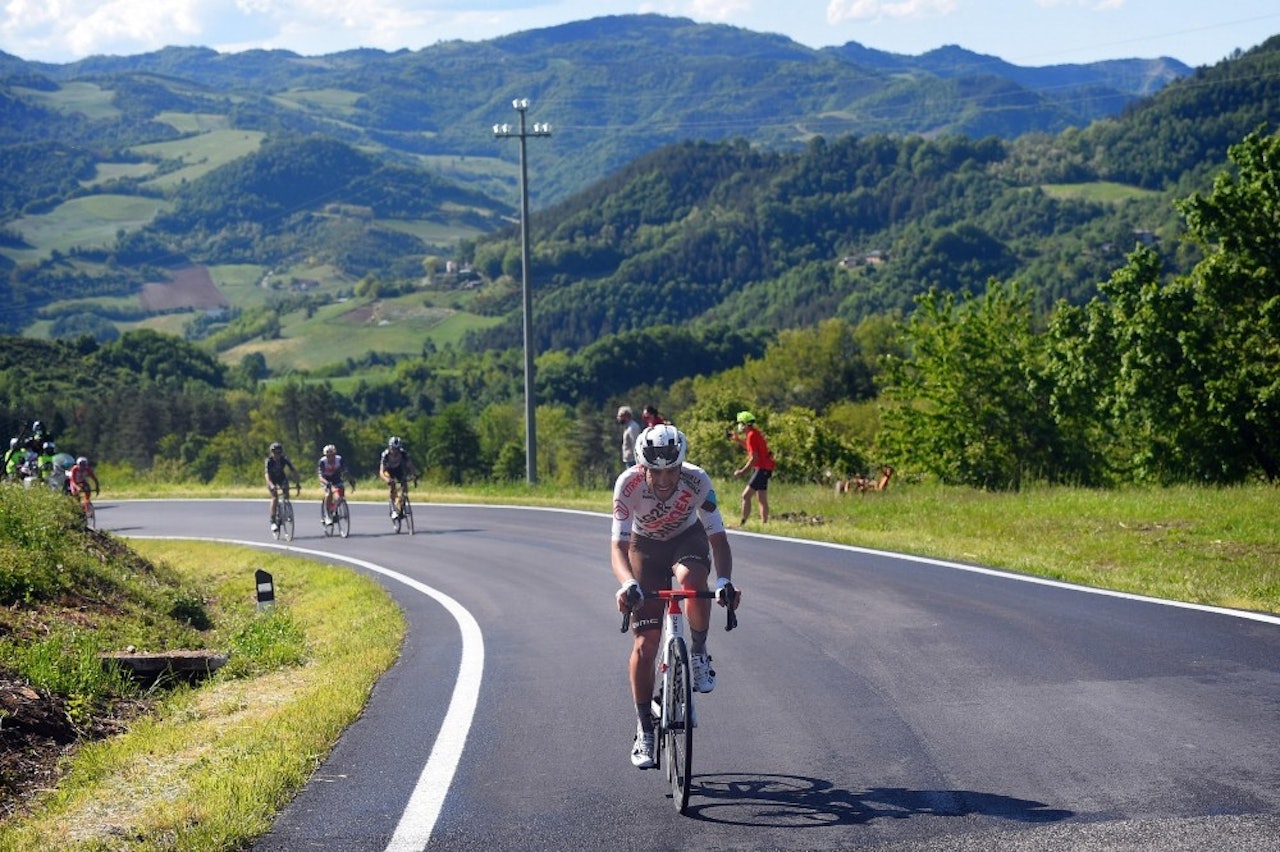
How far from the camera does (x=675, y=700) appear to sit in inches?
259

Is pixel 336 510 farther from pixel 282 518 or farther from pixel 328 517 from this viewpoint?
pixel 282 518

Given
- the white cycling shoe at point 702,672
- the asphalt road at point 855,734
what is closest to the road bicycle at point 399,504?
the asphalt road at point 855,734

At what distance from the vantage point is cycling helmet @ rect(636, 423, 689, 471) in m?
6.85

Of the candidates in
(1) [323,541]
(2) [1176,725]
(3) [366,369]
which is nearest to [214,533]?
(1) [323,541]

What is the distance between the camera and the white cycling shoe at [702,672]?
6.66 metres

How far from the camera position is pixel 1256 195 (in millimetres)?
29938

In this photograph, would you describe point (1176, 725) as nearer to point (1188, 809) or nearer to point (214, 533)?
point (1188, 809)

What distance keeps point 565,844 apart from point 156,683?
5936 millimetres

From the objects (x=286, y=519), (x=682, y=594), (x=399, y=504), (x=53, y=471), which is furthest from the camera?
(x=286, y=519)

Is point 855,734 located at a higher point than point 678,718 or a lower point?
lower

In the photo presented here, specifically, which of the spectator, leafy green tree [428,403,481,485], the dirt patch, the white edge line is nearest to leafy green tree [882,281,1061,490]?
the spectator

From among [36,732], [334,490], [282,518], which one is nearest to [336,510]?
[334,490]

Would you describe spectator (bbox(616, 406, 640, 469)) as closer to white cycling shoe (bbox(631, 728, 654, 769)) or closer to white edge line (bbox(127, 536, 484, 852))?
white edge line (bbox(127, 536, 484, 852))

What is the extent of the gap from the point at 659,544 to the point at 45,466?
2297 centimetres
